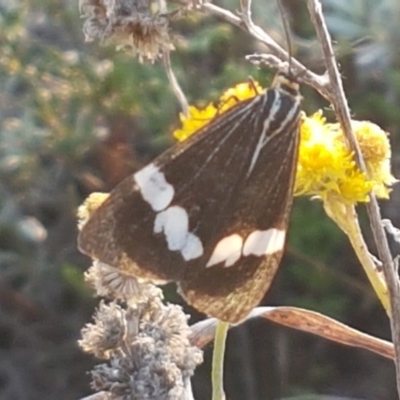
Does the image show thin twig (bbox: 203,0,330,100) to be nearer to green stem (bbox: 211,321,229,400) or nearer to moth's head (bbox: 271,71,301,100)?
moth's head (bbox: 271,71,301,100)

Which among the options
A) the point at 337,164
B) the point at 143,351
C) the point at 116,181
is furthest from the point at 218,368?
the point at 116,181

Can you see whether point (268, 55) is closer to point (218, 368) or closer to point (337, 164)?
point (337, 164)

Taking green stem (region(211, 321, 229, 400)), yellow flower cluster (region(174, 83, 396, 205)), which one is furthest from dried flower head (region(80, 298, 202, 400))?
yellow flower cluster (region(174, 83, 396, 205))

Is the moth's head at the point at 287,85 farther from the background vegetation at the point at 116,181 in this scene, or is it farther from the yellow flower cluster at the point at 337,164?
the background vegetation at the point at 116,181

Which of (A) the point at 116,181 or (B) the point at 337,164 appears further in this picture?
(A) the point at 116,181

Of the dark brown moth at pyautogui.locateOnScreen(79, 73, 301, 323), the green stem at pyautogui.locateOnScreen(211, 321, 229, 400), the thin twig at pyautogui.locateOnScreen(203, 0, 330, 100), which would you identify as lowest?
the green stem at pyautogui.locateOnScreen(211, 321, 229, 400)

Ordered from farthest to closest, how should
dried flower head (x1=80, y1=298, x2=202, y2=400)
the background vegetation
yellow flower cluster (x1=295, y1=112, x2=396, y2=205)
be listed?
the background vegetation
yellow flower cluster (x1=295, y1=112, x2=396, y2=205)
dried flower head (x1=80, y1=298, x2=202, y2=400)

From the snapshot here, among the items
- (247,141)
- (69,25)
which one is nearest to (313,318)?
(247,141)
